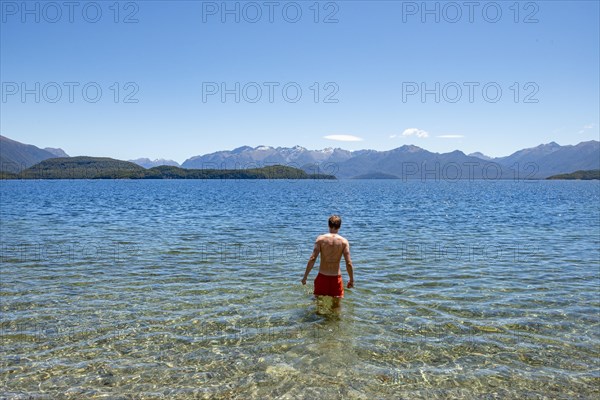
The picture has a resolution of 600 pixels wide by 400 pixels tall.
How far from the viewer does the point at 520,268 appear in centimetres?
1912

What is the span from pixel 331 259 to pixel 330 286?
977 millimetres

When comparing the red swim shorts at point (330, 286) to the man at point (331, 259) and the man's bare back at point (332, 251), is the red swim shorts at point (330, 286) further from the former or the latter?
the man's bare back at point (332, 251)

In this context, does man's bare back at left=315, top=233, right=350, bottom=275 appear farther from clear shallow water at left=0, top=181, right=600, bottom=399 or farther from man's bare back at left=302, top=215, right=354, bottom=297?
clear shallow water at left=0, top=181, right=600, bottom=399

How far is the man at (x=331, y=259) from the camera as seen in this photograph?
1238 centimetres

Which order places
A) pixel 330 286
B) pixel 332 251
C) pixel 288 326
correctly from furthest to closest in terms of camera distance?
pixel 330 286 → pixel 332 251 → pixel 288 326

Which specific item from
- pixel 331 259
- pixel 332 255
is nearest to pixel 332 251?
pixel 332 255

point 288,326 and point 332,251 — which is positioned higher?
point 332,251

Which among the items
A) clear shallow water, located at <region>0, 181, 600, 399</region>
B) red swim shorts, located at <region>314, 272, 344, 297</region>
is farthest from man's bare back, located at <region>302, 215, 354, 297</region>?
clear shallow water, located at <region>0, 181, 600, 399</region>

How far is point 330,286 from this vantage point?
12.9 meters

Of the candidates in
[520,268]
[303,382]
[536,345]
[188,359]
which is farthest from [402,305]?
[520,268]

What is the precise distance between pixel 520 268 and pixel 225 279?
13593mm

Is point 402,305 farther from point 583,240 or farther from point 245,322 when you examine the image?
point 583,240

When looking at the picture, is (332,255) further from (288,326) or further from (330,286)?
(288,326)

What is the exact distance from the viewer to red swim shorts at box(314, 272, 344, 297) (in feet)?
42.1
